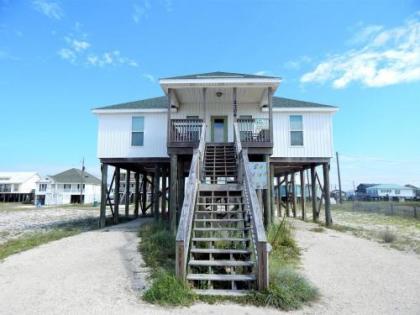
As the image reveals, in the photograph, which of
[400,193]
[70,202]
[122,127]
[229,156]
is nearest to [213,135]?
[229,156]

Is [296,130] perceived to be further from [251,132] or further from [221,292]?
[221,292]

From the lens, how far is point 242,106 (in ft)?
50.4

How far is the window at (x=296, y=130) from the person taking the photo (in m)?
14.3

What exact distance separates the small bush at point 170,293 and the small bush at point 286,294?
1176mm

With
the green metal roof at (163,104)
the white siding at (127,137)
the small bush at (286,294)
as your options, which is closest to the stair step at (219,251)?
the small bush at (286,294)

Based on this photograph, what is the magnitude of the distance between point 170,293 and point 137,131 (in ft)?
34.7

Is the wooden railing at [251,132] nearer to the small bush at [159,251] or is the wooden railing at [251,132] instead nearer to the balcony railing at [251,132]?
the balcony railing at [251,132]

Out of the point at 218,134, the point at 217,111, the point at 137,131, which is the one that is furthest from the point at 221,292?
the point at 217,111

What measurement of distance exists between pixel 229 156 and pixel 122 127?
599 cm

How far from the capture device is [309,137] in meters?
14.3

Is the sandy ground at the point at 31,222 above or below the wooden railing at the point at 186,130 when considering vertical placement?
below

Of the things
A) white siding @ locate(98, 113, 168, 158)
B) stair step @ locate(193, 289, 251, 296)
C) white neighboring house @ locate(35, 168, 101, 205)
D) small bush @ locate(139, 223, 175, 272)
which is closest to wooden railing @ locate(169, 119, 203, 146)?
white siding @ locate(98, 113, 168, 158)

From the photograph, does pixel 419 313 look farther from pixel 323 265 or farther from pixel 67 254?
pixel 67 254

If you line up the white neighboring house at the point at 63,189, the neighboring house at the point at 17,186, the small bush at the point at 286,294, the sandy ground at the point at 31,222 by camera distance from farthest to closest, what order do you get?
the neighboring house at the point at 17,186 → the white neighboring house at the point at 63,189 → the sandy ground at the point at 31,222 → the small bush at the point at 286,294
